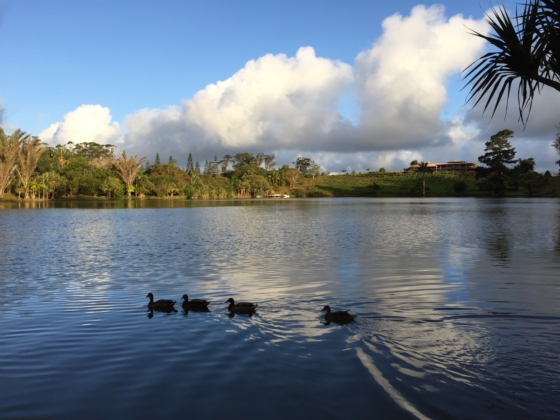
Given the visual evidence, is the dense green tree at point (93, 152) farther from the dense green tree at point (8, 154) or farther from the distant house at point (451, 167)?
the distant house at point (451, 167)

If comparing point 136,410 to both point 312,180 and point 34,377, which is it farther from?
point 312,180

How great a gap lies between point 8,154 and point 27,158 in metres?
5.21

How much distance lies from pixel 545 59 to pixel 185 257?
1705 cm

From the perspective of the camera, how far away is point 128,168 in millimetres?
119375

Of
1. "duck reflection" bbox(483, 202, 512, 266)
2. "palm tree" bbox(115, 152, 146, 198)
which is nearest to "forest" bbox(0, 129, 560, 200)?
"palm tree" bbox(115, 152, 146, 198)

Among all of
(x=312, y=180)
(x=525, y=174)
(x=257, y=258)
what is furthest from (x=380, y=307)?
(x=312, y=180)

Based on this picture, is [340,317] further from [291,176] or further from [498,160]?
[291,176]

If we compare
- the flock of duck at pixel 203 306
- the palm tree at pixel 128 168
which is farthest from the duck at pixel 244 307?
the palm tree at pixel 128 168

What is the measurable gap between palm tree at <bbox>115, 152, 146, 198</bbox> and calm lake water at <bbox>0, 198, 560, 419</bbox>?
337 feet

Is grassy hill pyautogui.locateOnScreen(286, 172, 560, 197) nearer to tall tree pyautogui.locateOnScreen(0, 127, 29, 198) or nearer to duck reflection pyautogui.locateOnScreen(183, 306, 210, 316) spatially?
tall tree pyautogui.locateOnScreen(0, 127, 29, 198)

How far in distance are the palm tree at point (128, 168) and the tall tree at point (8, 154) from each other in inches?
1036

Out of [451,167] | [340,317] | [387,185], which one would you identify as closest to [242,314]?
[340,317]

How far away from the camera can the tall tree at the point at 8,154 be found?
90312 millimetres

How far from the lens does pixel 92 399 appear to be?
21.4 ft
